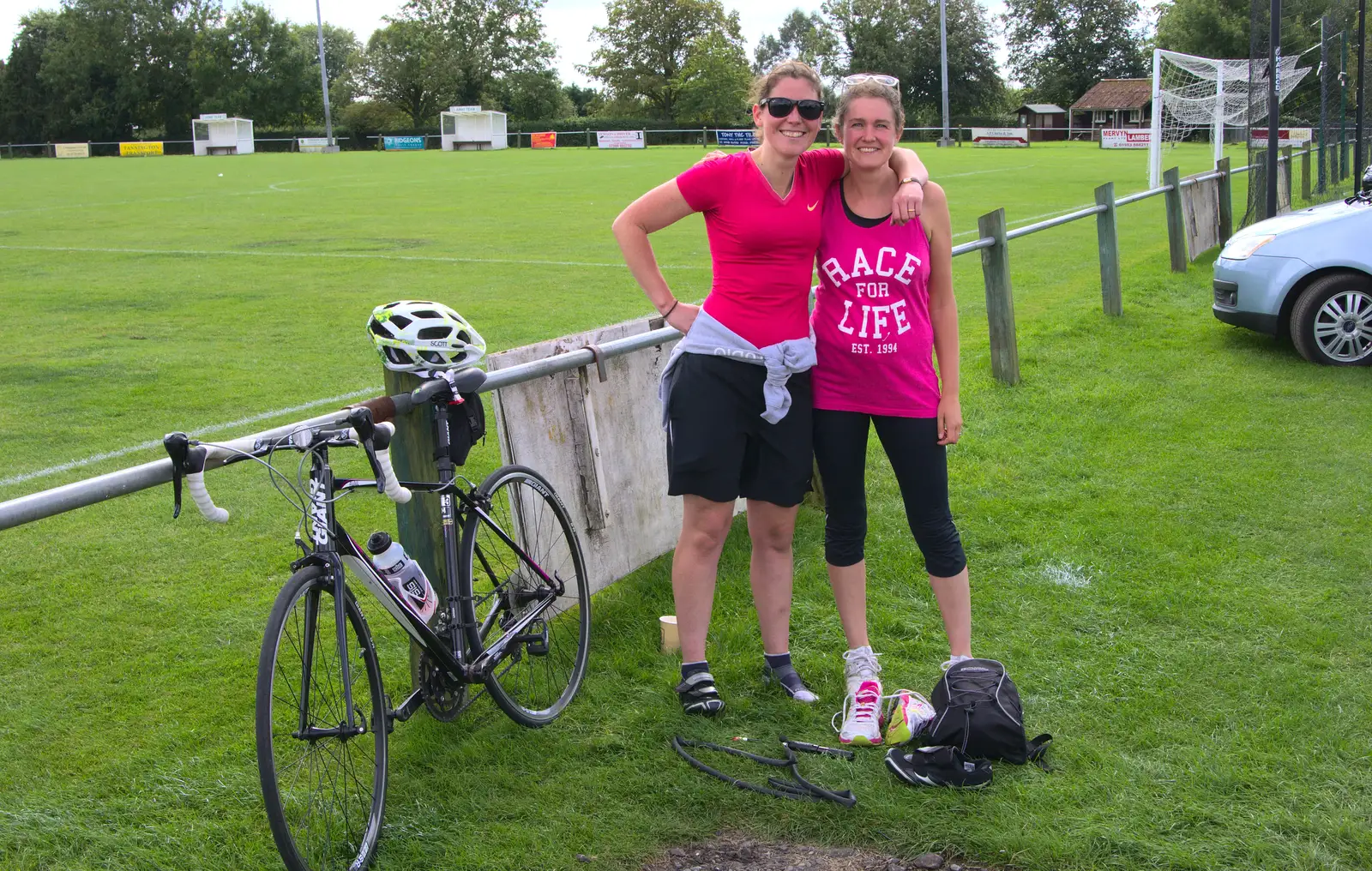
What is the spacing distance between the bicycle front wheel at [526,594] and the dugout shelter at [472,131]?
219ft

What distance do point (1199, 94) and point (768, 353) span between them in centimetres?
3380

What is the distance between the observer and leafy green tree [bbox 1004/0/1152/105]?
316 feet

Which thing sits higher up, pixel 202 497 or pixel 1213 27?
pixel 1213 27

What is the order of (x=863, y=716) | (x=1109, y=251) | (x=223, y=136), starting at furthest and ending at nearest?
(x=223, y=136) → (x=1109, y=251) → (x=863, y=716)

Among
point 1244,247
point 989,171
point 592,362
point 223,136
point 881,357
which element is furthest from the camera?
point 223,136

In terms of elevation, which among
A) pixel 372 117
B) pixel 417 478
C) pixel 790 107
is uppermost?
pixel 372 117

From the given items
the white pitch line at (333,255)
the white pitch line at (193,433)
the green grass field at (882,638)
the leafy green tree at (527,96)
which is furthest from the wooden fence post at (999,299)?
the leafy green tree at (527,96)

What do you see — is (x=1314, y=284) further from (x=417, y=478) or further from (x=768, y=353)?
(x=417, y=478)

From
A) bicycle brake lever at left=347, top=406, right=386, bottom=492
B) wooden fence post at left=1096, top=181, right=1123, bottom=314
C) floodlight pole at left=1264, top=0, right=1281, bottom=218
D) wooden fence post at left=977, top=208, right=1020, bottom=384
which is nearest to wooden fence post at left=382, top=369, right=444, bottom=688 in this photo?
bicycle brake lever at left=347, top=406, right=386, bottom=492

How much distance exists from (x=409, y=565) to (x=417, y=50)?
94222 millimetres

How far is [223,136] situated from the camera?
70250mm

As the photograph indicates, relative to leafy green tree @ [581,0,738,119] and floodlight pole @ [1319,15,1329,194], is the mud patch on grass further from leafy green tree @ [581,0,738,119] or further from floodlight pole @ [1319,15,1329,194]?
leafy green tree @ [581,0,738,119]

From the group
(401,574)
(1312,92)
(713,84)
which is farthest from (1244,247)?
(713,84)

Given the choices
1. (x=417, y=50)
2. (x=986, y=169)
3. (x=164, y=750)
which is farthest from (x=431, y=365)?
(x=417, y=50)
